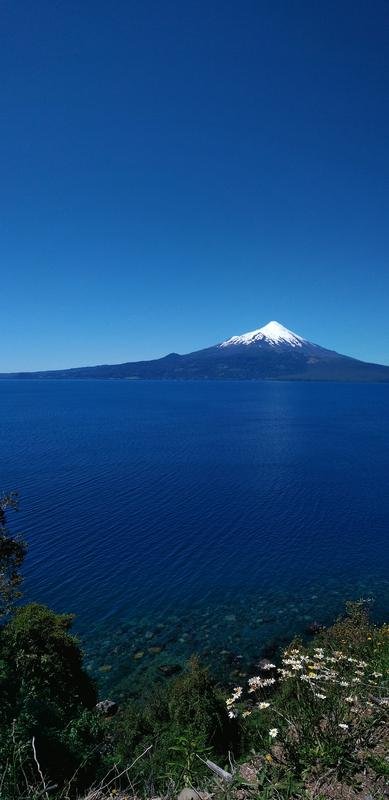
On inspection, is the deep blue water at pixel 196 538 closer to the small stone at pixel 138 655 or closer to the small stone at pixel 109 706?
the small stone at pixel 138 655

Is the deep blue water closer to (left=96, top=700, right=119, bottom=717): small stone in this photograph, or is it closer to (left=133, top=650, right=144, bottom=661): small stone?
(left=133, top=650, right=144, bottom=661): small stone

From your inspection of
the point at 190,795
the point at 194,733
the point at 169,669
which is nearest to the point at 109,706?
the point at 169,669

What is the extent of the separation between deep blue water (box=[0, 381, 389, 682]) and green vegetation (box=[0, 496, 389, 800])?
912 cm

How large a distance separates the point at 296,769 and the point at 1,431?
125 meters

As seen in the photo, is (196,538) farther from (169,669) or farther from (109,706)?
(109,706)

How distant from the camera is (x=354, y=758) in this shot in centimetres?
754

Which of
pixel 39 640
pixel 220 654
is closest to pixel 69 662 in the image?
pixel 39 640

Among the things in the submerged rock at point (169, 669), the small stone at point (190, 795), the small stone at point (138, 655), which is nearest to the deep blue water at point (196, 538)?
the small stone at point (138, 655)

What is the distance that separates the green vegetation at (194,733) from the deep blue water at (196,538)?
912 cm

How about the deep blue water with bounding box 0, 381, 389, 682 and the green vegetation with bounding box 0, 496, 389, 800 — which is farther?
the deep blue water with bounding box 0, 381, 389, 682

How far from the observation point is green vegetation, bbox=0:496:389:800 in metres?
7.05

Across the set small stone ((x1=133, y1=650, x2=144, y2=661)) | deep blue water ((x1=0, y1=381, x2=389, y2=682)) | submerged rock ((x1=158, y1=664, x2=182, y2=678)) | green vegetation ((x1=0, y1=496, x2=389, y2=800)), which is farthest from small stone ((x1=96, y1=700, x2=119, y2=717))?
small stone ((x1=133, y1=650, x2=144, y2=661))

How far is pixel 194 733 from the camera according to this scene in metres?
15.1

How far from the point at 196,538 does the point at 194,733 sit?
106ft
